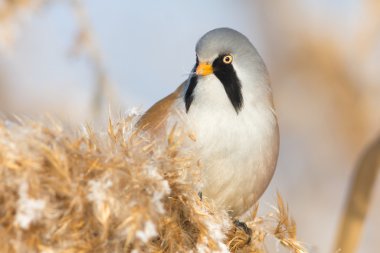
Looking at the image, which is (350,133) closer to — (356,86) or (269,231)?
(356,86)

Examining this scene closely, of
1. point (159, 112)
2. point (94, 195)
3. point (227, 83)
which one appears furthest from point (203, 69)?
point (94, 195)

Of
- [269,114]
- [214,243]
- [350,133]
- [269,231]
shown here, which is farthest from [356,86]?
[214,243]

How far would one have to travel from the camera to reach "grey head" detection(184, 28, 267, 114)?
10.7 ft

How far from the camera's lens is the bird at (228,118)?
3223 mm

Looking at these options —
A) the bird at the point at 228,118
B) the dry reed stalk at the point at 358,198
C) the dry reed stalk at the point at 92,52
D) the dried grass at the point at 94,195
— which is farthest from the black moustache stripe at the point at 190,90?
the dried grass at the point at 94,195

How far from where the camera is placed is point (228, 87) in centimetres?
332

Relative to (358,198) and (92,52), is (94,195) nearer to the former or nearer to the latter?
(358,198)

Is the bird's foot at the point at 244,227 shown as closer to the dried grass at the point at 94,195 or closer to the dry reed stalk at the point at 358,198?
the dried grass at the point at 94,195

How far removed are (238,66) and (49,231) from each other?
1790 mm

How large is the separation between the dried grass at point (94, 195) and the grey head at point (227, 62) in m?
1.19

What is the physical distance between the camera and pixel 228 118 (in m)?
3.30

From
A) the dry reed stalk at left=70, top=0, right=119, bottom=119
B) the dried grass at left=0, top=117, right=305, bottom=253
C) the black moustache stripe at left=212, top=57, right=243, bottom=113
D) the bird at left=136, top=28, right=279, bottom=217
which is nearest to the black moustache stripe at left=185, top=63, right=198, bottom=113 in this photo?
the bird at left=136, top=28, right=279, bottom=217

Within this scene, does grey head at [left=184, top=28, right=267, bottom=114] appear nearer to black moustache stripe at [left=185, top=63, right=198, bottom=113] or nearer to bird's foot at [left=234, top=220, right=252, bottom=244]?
black moustache stripe at [left=185, top=63, right=198, bottom=113]

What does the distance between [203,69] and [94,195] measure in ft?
4.99
